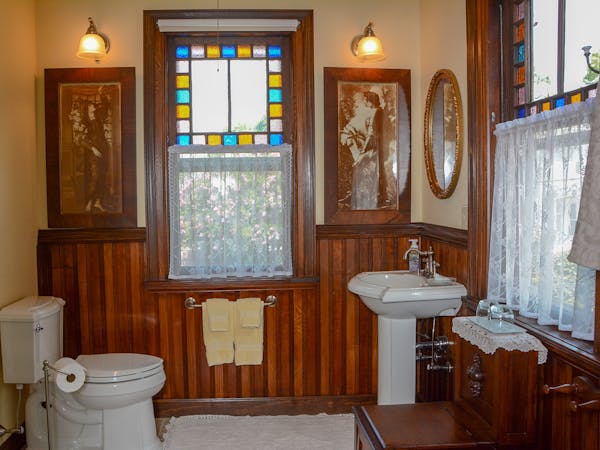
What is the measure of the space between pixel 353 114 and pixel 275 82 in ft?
1.67

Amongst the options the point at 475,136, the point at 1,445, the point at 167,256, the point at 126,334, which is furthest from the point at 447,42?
the point at 1,445

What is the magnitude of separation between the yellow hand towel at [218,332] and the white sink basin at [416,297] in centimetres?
86

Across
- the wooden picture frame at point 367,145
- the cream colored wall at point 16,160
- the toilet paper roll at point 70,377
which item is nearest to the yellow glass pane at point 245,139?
the wooden picture frame at point 367,145

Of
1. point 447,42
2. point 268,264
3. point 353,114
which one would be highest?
point 447,42

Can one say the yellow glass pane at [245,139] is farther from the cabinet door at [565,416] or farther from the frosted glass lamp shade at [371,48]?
the cabinet door at [565,416]

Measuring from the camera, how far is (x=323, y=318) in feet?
11.7

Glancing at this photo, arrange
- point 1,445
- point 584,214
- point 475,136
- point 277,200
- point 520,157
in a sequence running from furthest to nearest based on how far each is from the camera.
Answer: point 277,200 → point 1,445 → point 475,136 → point 520,157 → point 584,214

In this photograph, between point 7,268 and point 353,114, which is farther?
point 353,114

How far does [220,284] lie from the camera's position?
11.4ft

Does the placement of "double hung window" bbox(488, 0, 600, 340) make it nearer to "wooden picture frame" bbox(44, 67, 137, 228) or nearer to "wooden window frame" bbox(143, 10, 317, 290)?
"wooden window frame" bbox(143, 10, 317, 290)

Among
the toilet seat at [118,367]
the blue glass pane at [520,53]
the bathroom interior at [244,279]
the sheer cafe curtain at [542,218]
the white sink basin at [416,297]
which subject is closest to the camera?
the sheer cafe curtain at [542,218]

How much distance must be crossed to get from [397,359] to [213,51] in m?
2.06

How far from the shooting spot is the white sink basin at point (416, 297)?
2717 millimetres

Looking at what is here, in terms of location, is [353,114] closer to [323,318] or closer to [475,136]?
[475,136]
